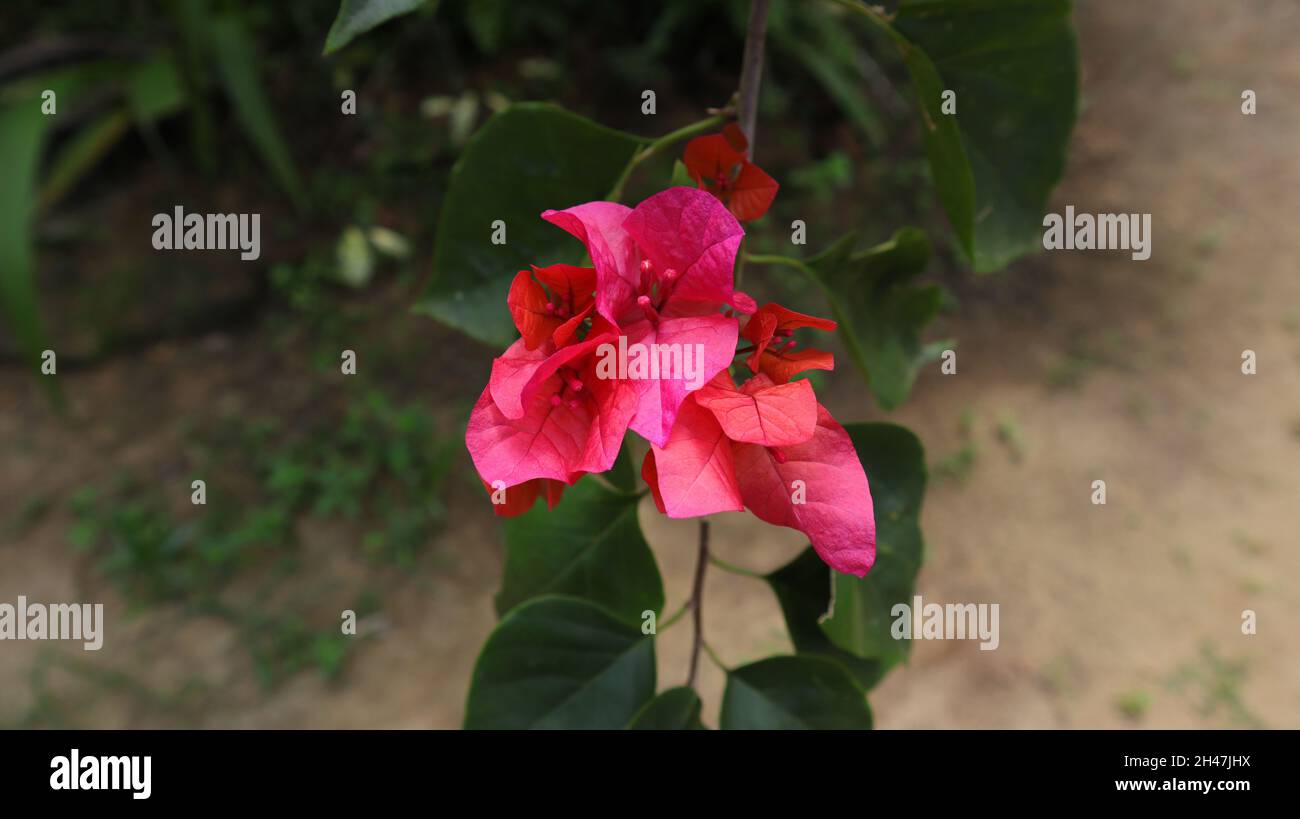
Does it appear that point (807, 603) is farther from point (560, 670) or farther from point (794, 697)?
point (560, 670)

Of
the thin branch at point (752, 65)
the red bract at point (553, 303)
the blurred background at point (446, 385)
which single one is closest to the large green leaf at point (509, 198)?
the thin branch at point (752, 65)

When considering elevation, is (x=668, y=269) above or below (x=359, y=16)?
below

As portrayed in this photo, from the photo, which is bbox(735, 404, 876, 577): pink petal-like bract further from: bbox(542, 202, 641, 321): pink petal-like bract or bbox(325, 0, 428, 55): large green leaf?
bbox(325, 0, 428, 55): large green leaf

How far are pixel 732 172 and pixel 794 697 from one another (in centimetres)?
35

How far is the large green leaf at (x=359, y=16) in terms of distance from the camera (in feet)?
1.29

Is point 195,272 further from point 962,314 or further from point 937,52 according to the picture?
point 937,52

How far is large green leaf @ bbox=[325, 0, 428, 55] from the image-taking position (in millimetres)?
394

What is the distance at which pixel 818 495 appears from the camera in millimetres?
391

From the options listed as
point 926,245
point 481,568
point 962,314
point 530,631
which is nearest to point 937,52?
point 926,245

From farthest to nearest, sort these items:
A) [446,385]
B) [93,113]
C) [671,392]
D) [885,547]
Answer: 1. [93,113]
2. [446,385]
3. [885,547]
4. [671,392]

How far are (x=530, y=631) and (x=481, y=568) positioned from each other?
1388 mm

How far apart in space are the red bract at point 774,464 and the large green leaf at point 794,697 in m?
0.22

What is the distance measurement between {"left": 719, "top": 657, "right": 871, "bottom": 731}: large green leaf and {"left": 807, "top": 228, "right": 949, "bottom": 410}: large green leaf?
0.60 feet

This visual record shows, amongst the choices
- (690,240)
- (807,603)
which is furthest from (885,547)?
(690,240)
